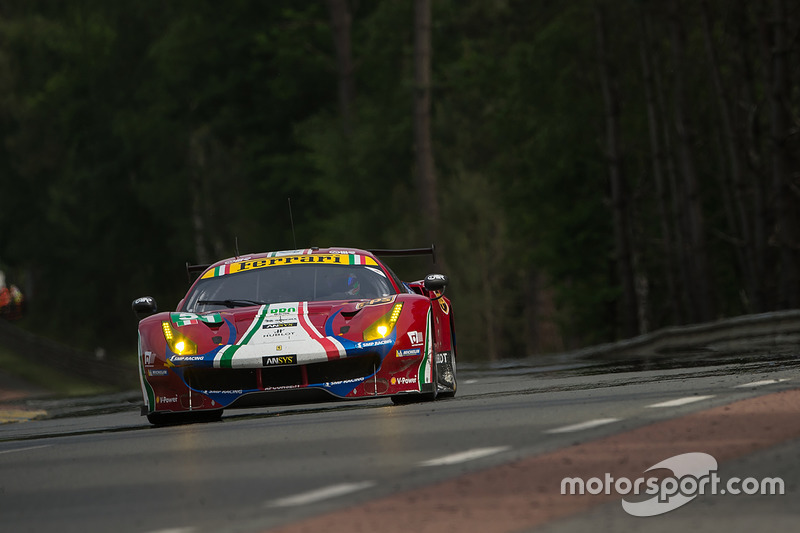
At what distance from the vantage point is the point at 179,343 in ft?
46.5

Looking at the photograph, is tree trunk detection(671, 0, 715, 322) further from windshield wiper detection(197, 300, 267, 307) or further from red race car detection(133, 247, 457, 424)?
red race car detection(133, 247, 457, 424)

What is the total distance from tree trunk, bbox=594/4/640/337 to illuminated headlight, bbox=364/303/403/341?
33756mm

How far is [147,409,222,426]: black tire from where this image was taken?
1470cm

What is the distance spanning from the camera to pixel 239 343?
1395cm

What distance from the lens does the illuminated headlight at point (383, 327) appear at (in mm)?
14000

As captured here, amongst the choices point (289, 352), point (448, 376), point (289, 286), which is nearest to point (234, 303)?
point (289, 286)

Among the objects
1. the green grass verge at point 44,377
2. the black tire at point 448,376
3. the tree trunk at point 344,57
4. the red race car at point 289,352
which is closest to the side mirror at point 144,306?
the red race car at point 289,352

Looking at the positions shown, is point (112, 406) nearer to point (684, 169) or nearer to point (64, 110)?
point (684, 169)

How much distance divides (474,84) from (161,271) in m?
30.0

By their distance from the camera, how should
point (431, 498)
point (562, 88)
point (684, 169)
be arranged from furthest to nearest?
point (562, 88)
point (684, 169)
point (431, 498)

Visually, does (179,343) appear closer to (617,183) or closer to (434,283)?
(434,283)

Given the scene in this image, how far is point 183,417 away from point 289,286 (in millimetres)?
1415

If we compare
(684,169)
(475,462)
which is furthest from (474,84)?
(475,462)

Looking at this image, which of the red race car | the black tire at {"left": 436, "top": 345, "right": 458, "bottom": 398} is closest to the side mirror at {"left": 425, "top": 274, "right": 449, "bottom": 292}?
the red race car
